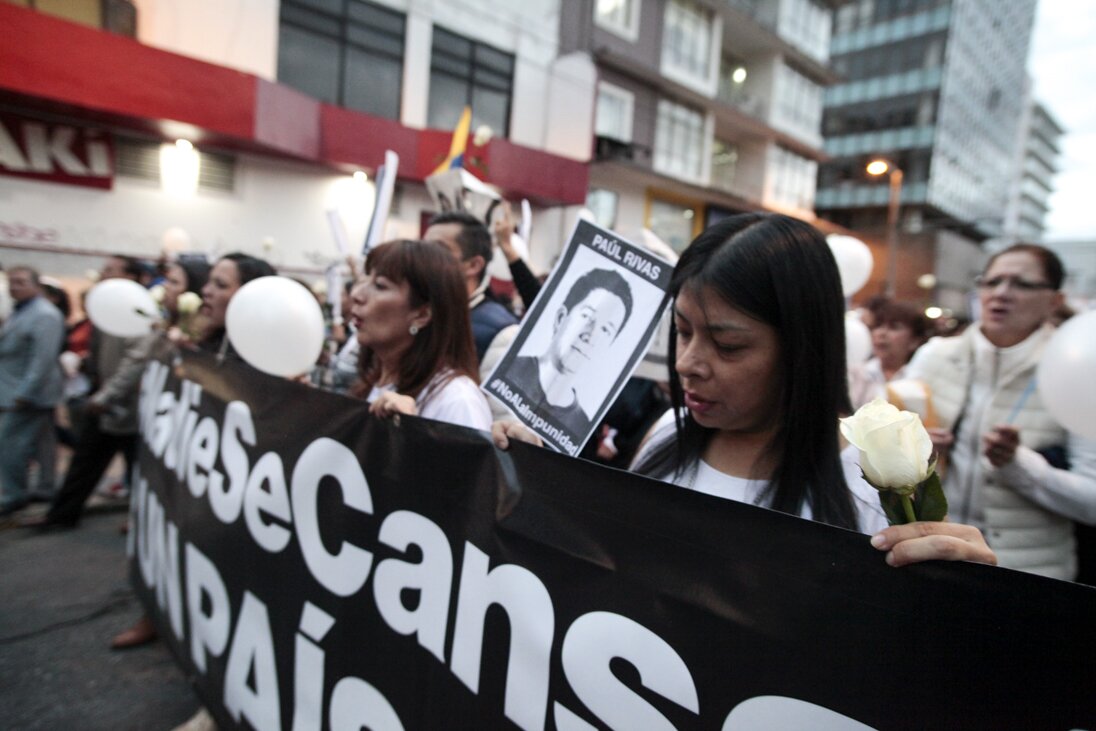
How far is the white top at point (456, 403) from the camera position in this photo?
1.85 meters

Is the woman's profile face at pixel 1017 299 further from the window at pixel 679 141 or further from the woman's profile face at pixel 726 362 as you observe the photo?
the window at pixel 679 141

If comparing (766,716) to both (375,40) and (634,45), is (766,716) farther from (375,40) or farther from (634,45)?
(634,45)

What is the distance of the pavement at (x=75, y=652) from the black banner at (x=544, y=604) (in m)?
0.66

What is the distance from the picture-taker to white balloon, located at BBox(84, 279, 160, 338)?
3930mm

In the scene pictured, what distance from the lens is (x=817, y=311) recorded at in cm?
118

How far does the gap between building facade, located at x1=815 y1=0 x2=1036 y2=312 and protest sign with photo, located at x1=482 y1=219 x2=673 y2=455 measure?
3779 cm

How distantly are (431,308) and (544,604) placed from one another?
3.78ft

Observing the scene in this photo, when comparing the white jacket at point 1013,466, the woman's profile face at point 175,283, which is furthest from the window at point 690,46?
the white jacket at point 1013,466

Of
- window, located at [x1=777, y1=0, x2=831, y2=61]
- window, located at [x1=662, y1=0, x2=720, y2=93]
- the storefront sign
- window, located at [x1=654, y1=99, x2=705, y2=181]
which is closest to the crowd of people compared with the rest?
the storefront sign

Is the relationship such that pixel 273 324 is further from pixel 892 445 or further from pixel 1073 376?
pixel 1073 376

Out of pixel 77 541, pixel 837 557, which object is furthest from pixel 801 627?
pixel 77 541

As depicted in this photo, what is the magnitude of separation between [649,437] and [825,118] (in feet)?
166

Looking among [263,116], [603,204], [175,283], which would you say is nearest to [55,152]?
[263,116]

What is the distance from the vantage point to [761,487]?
125cm
